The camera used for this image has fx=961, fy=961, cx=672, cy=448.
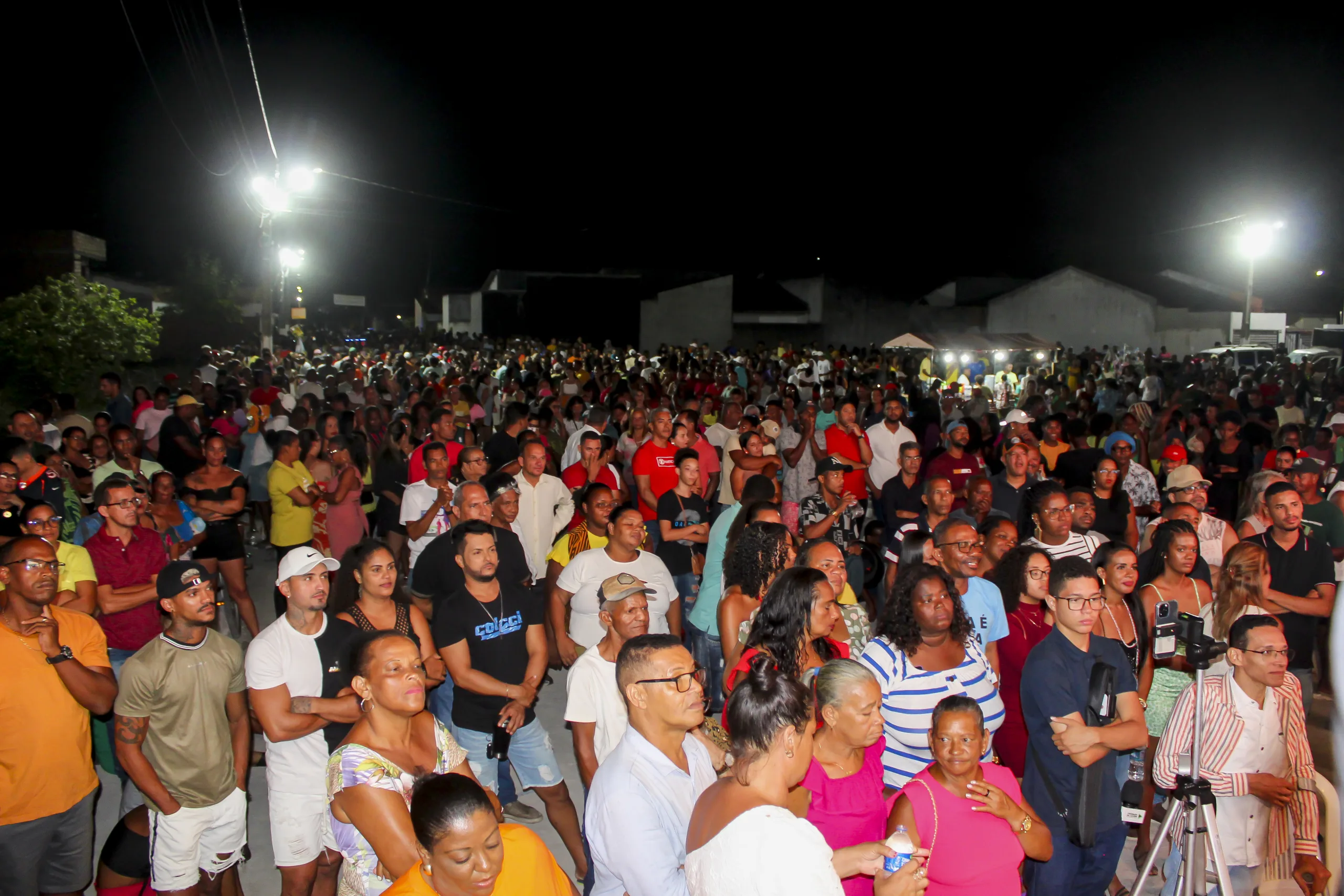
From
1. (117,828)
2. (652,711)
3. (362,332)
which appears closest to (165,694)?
(117,828)

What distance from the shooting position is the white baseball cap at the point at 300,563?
13.9 feet

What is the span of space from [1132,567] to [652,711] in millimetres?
2940

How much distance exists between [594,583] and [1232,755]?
3128 mm

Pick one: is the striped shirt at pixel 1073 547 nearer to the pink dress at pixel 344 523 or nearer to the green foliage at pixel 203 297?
the pink dress at pixel 344 523

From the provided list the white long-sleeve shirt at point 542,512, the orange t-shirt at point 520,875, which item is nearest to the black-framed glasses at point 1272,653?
the orange t-shirt at point 520,875

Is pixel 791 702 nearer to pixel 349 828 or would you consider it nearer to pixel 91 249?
pixel 349 828

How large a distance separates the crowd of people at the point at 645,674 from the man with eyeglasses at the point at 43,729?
11 mm

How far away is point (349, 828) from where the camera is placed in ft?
10.6

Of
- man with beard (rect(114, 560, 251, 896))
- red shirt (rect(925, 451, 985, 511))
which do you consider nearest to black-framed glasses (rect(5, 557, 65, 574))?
man with beard (rect(114, 560, 251, 896))

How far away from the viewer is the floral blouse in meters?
3.17

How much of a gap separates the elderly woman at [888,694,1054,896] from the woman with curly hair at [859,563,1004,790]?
0.59m

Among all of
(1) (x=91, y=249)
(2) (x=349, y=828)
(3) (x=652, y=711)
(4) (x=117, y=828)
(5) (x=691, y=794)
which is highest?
(1) (x=91, y=249)

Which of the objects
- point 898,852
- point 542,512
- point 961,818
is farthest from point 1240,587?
point 542,512

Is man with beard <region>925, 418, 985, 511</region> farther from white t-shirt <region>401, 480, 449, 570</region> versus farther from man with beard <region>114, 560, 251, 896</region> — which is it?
man with beard <region>114, 560, 251, 896</region>
